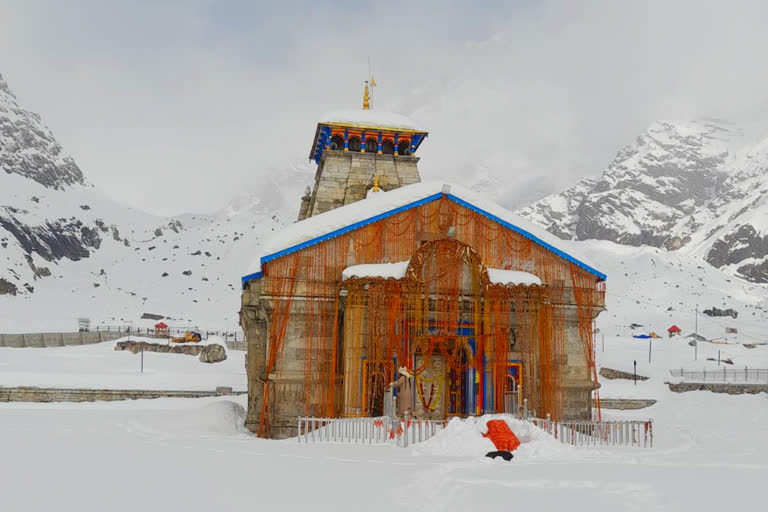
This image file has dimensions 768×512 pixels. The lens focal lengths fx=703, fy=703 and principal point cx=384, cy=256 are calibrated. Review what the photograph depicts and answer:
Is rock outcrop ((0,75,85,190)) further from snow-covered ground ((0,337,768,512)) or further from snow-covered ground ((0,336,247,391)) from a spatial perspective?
snow-covered ground ((0,337,768,512))

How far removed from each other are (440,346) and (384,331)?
219cm

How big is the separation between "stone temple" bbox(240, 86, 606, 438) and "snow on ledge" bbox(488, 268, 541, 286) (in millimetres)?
46

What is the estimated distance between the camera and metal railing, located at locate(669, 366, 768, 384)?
5009cm

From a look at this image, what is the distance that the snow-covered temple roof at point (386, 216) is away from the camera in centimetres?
2408

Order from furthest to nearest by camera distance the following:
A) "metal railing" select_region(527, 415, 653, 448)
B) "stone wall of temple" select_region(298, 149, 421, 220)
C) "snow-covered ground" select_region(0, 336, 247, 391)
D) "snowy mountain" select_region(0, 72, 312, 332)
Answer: "snowy mountain" select_region(0, 72, 312, 332)
"snow-covered ground" select_region(0, 336, 247, 391)
"stone wall of temple" select_region(298, 149, 421, 220)
"metal railing" select_region(527, 415, 653, 448)

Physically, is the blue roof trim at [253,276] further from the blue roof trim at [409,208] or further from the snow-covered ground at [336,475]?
the snow-covered ground at [336,475]

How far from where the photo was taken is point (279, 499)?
1172cm

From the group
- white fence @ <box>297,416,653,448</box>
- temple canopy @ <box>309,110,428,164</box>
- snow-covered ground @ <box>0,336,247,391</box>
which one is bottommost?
snow-covered ground @ <box>0,336,247,391</box>

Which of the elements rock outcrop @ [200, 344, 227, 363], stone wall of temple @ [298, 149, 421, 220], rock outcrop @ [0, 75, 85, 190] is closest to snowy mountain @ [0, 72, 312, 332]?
rock outcrop @ [0, 75, 85, 190]

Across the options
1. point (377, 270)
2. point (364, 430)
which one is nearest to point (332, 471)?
point (364, 430)

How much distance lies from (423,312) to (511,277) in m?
3.34

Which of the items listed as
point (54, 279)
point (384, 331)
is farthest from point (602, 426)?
point (54, 279)

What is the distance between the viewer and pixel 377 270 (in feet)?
76.6

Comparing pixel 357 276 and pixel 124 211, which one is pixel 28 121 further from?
pixel 357 276
